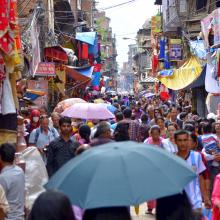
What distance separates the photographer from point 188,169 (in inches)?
189

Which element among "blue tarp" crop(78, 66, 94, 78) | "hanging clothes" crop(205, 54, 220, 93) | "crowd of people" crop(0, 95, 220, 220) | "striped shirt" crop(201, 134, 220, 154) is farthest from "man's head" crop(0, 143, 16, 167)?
"blue tarp" crop(78, 66, 94, 78)

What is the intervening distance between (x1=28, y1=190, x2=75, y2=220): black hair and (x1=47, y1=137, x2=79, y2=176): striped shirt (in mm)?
4446

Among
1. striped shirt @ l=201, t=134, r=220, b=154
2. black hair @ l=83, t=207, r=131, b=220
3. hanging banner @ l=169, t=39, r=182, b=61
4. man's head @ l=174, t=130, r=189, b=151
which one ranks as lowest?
striped shirt @ l=201, t=134, r=220, b=154

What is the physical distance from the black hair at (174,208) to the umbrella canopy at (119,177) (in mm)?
→ 201

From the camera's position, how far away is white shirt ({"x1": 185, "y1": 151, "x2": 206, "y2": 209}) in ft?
21.9

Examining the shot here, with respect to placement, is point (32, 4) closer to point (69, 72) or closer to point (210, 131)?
point (69, 72)

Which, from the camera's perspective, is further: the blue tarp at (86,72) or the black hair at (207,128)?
the blue tarp at (86,72)

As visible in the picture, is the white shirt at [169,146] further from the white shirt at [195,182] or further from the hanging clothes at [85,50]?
the hanging clothes at [85,50]

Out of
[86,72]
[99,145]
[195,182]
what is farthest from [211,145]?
[86,72]

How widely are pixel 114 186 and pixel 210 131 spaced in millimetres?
5754

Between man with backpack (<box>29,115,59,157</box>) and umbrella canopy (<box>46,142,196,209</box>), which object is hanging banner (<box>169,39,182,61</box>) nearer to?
man with backpack (<box>29,115,59,157</box>)

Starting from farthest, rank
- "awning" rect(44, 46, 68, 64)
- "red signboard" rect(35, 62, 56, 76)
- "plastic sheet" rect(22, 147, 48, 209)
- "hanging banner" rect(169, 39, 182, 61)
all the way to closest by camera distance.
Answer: "hanging banner" rect(169, 39, 182, 61) → "awning" rect(44, 46, 68, 64) → "red signboard" rect(35, 62, 56, 76) → "plastic sheet" rect(22, 147, 48, 209)

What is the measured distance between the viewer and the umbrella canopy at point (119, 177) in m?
4.46

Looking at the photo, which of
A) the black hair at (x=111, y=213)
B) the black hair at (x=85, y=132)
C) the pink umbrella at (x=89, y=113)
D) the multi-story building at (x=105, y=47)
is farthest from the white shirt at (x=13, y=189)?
the multi-story building at (x=105, y=47)
